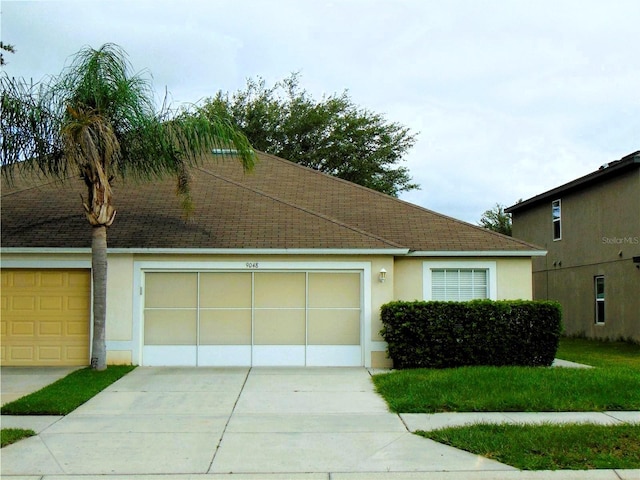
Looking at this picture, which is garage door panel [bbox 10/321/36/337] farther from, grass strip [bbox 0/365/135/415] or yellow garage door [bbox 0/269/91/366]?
grass strip [bbox 0/365/135/415]

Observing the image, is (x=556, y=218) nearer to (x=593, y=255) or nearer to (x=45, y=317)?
(x=593, y=255)

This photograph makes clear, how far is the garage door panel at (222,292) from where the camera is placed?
629 inches

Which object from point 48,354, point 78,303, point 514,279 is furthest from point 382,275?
point 48,354

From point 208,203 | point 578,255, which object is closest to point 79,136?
point 208,203

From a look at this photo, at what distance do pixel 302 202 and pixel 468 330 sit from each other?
692cm

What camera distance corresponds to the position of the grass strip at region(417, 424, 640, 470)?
7.75 m

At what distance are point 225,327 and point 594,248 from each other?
14.6 metres

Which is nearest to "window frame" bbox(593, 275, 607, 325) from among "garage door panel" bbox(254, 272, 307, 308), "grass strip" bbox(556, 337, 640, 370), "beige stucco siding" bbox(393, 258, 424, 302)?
"grass strip" bbox(556, 337, 640, 370)

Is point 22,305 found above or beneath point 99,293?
beneath

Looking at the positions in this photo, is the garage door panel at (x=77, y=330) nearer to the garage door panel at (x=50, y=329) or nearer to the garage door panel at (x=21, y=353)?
the garage door panel at (x=50, y=329)

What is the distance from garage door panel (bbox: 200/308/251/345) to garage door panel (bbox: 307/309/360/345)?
1.42 meters

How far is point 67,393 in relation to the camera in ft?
39.1

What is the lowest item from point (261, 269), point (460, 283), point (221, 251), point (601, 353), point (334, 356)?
point (601, 353)

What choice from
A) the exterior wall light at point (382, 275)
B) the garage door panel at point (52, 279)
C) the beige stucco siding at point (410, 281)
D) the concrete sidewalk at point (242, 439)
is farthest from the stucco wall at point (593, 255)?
the garage door panel at point (52, 279)
